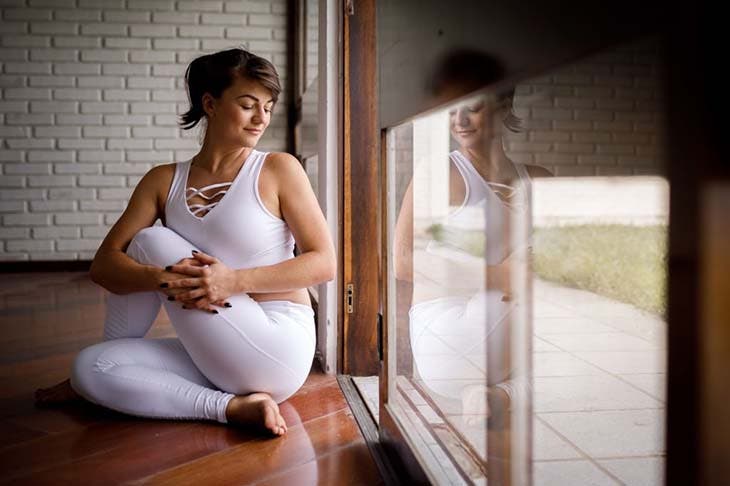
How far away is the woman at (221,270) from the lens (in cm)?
170

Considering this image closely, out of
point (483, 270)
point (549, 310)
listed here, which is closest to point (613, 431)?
point (483, 270)

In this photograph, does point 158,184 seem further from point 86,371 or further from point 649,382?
point 649,382

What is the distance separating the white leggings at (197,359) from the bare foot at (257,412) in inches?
1.1

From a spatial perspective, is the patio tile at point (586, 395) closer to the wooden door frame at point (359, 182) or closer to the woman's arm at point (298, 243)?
the wooden door frame at point (359, 182)

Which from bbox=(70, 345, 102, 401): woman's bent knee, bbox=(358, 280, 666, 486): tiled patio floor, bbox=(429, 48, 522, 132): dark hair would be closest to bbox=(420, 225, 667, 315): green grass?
bbox=(358, 280, 666, 486): tiled patio floor

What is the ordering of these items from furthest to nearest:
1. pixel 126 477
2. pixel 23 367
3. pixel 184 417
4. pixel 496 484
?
pixel 23 367 → pixel 184 417 → pixel 126 477 → pixel 496 484

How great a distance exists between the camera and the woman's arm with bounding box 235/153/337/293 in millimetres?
1706

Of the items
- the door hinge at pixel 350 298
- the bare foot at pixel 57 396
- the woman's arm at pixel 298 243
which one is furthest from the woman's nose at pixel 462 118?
the bare foot at pixel 57 396

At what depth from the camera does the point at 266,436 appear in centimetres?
166

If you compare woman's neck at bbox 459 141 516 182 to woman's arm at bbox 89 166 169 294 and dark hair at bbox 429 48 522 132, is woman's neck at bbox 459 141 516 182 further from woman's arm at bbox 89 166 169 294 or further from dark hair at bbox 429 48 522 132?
woman's arm at bbox 89 166 169 294

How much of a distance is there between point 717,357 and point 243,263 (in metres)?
1.42

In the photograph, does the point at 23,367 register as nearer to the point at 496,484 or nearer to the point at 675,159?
the point at 496,484

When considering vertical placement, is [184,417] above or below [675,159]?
below

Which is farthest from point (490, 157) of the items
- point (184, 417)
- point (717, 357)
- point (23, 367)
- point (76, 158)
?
point (76, 158)
